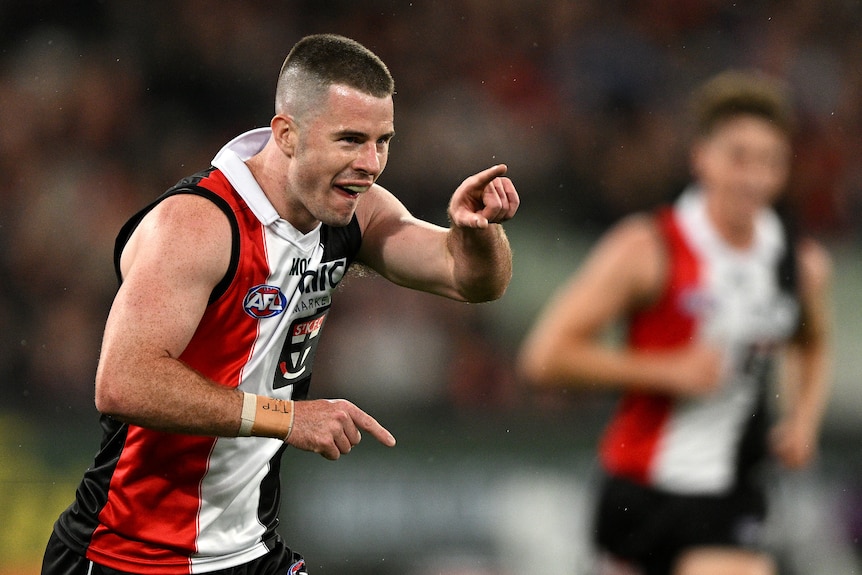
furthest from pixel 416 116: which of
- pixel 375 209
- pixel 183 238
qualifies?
pixel 183 238

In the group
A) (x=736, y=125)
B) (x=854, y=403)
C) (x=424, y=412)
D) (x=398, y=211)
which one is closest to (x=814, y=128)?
(x=854, y=403)

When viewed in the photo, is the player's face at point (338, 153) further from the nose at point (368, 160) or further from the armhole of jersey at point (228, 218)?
the armhole of jersey at point (228, 218)

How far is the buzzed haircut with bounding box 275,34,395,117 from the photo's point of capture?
3396mm

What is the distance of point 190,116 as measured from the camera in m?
9.62

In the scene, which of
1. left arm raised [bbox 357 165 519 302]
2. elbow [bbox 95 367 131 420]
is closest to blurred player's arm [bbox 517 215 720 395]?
left arm raised [bbox 357 165 519 302]

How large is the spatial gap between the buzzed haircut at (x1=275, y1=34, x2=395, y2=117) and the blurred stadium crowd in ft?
15.5

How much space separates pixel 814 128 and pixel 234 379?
823 centimetres

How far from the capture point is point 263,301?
3342mm

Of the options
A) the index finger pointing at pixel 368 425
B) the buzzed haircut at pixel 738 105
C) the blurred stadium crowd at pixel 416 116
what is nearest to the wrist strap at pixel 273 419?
the index finger pointing at pixel 368 425

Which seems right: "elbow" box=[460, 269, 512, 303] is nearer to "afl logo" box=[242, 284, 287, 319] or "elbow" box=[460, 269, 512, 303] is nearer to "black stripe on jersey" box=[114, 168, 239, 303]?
"afl logo" box=[242, 284, 287, 319]

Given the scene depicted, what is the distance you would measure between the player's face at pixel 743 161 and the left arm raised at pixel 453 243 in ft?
5.21

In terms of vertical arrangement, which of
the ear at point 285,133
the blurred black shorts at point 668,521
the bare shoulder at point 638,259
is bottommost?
the blurred black shorts at point 668,521

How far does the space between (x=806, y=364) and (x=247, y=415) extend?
112 inches

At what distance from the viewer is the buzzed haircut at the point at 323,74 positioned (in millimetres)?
3396
